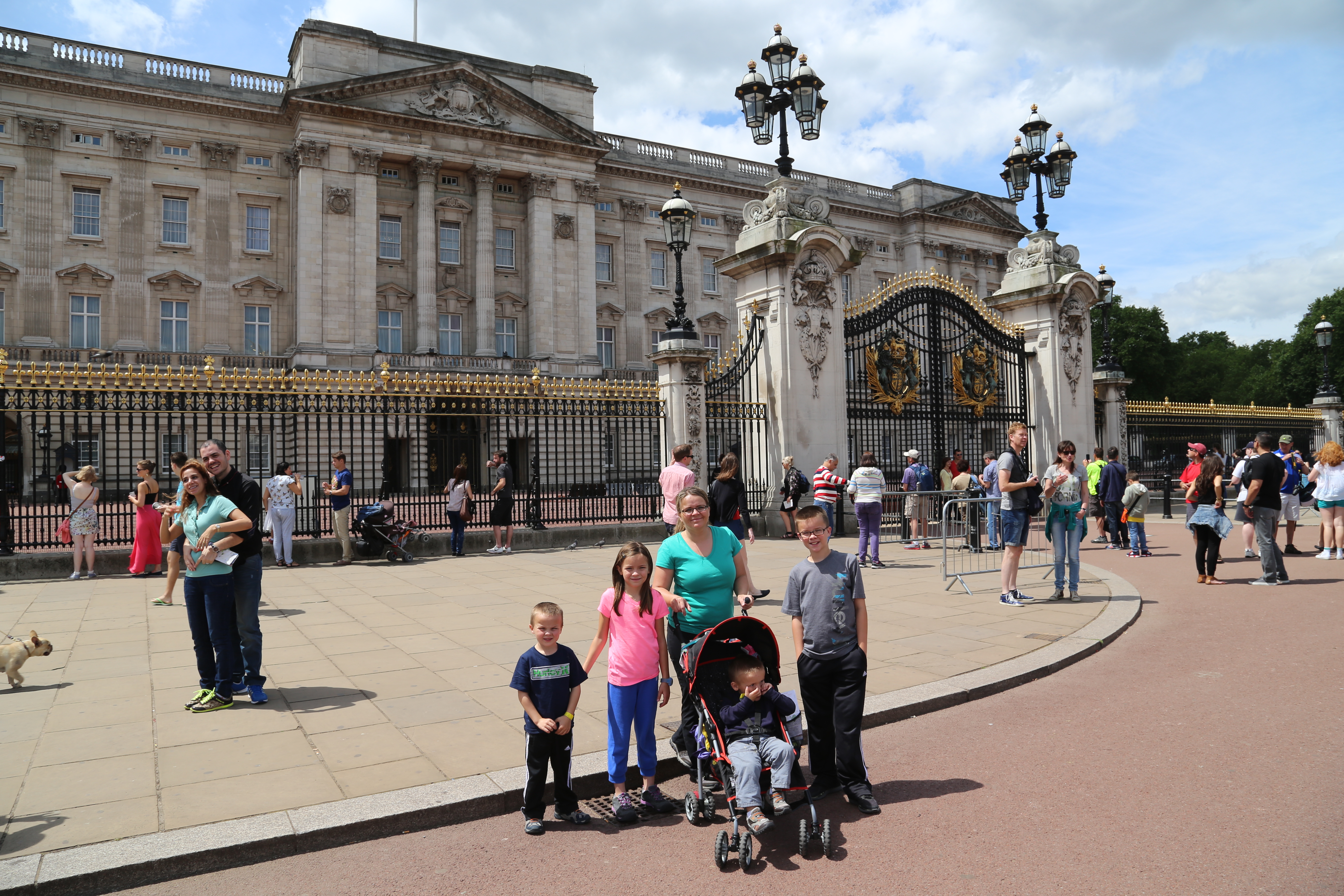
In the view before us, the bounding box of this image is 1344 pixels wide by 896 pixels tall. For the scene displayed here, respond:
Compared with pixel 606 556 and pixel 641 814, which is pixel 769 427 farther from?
pixel 641 814

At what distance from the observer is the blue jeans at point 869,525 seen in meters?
12.4

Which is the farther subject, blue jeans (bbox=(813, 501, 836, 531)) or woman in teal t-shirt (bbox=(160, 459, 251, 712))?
blue jeans (bbox=(813, 501, 836, 531))

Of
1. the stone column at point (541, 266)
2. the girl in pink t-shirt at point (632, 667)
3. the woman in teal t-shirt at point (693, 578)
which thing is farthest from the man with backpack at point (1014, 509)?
the stone column at point (541, 266)

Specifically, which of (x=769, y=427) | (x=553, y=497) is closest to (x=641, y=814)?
(x=769, y=427)

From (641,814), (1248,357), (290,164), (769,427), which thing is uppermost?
(290,164)

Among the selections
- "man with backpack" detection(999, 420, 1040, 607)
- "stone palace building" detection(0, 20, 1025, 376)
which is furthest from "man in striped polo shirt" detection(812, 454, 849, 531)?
"stone palace building" detection(0, 20, 1025, 376)

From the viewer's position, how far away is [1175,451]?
2356 centimetres

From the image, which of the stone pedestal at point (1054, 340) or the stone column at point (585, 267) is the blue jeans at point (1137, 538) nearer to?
the stone pedestal at point (1054, 340)

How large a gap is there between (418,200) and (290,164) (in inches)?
224

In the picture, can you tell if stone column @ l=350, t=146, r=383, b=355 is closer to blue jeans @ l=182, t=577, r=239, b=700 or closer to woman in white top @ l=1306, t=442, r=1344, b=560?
blue jeans @ l=182, t=577, r=239, b=700

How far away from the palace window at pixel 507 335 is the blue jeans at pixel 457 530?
28.1m

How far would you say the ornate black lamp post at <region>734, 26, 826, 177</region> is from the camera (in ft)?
47.9

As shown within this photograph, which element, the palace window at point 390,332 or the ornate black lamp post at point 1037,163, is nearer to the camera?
the ornate black lamp post at point 1037,163

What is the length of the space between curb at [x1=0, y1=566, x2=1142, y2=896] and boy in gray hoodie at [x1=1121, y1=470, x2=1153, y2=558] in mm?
11491
